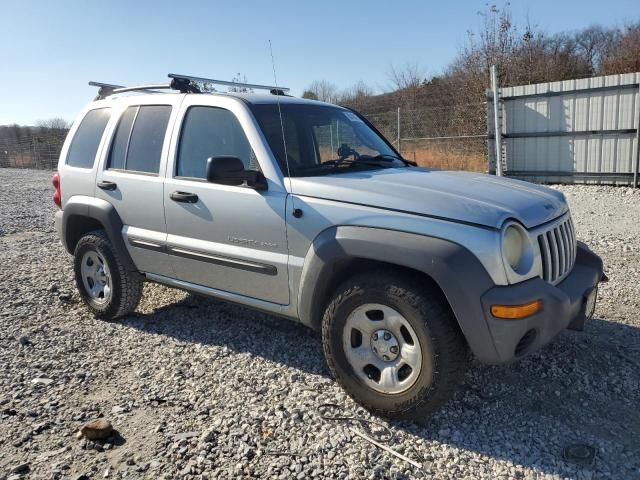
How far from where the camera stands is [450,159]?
14.3 m

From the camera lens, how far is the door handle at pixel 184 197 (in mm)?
3770

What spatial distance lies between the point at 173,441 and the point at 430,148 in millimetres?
13010

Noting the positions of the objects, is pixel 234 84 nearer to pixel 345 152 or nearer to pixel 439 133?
pixel 345 152

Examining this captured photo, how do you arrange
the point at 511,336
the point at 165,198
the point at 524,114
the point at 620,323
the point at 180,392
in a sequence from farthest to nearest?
the point at 524,114 → the point at 620,323 → the point at 165,198 → the point at 180,392 → the point at 511,336

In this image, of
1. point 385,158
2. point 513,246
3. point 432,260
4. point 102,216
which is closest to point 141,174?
point 102,216

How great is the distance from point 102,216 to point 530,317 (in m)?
3.46

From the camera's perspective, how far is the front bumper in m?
2.65

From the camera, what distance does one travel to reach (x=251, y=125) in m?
3.60

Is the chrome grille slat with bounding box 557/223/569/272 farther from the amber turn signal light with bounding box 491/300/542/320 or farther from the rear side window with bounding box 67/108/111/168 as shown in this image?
the rear side window with bounding box 67/108/111/168

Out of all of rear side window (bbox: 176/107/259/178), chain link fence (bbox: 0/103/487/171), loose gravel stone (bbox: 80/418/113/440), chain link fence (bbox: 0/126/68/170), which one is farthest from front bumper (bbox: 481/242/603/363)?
chain link fence (bbox: 0/126/68/170)

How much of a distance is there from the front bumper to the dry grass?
1119cm

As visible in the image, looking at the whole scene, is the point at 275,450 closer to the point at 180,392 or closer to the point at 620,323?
the point at 180,392

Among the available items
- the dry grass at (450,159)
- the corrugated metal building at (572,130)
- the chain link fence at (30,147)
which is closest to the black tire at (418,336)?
the corrugated metal building at (572,130)

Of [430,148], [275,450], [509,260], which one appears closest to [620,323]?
[509,260]
